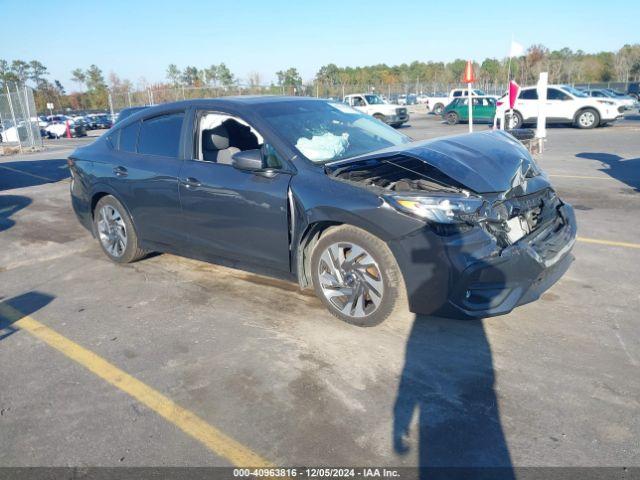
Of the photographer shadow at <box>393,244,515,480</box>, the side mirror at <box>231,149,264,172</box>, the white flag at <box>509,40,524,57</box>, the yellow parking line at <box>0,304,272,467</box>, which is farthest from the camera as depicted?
the white flag at <box>509,40,524,57</box>

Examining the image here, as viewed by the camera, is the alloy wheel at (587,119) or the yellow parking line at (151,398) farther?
the alloy wheel at (587,119)

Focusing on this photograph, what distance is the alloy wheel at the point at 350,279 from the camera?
3.66 meters

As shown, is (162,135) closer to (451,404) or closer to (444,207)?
(444,207)

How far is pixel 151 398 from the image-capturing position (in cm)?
311

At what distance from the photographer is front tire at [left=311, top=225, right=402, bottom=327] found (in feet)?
11.7

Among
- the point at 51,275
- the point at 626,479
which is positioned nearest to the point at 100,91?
the point at 51,275

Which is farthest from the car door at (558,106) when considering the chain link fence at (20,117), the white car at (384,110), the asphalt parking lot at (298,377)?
the chain link fence at (20,117)

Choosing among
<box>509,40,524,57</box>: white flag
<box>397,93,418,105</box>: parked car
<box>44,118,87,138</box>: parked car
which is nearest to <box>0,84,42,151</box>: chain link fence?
<box>44,118,87,138</box>: parked car

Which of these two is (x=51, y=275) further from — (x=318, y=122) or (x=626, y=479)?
(x=626, y=479)

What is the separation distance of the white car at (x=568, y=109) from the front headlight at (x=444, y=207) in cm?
1880

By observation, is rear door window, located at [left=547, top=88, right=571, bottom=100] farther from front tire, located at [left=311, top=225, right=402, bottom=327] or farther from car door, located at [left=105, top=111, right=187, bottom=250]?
front tire, located at [left=311, top=225, right=402, bottom=327]

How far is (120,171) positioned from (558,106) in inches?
806

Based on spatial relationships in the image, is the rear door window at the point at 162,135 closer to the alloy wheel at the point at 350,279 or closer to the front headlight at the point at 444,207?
the alloy wheel at the point at 350,279

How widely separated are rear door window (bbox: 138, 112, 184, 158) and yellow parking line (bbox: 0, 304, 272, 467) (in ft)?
6.10
